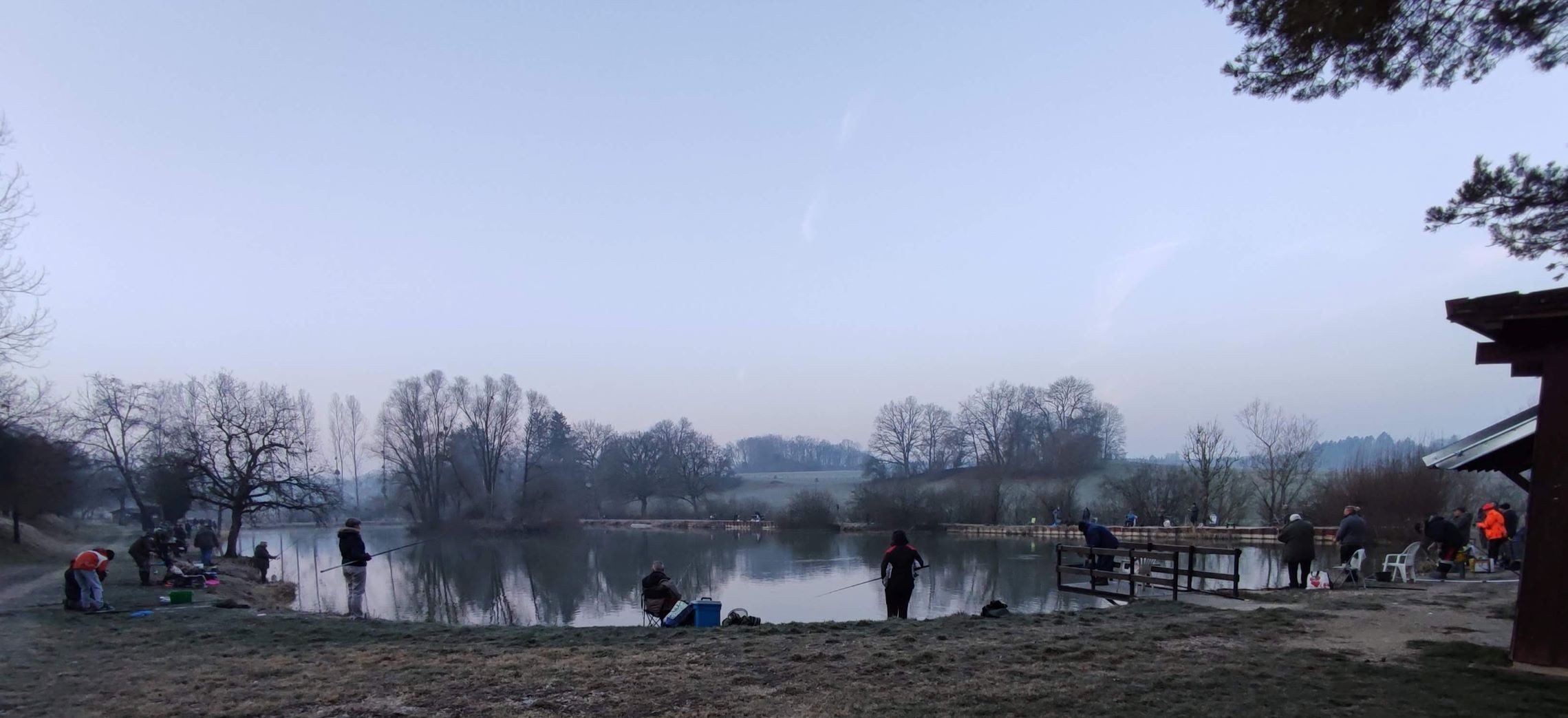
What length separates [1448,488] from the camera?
32.7 metres

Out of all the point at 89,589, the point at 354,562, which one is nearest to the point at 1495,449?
the point at 354,562

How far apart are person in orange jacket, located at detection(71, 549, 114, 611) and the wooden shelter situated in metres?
15.9

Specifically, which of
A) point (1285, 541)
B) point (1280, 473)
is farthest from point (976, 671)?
point (1280, 473)

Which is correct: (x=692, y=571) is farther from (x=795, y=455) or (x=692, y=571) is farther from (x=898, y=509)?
(x=795, y=455)

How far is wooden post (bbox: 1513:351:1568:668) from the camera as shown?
598 cm

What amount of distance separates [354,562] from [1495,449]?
46.1ft

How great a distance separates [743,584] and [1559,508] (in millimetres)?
20853

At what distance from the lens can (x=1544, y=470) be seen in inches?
238

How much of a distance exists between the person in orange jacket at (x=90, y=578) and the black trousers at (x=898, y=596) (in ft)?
35.7

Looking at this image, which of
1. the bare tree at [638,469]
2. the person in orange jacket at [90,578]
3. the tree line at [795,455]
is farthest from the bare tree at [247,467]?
the tree line at [795,455]

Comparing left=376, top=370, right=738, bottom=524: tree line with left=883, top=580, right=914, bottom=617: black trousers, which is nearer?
left=883, top=580, right=914, bottom=617: black trousers

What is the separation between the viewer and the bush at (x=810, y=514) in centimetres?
5784

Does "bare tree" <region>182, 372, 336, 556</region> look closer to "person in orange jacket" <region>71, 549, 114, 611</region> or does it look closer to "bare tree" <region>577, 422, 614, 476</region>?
"person in orange jacket" <region>71, 549, 114, 611</region>

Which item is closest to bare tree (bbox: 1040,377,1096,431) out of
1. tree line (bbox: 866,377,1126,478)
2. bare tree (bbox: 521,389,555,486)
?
tree line (bbox: 866,377,1126,478)
